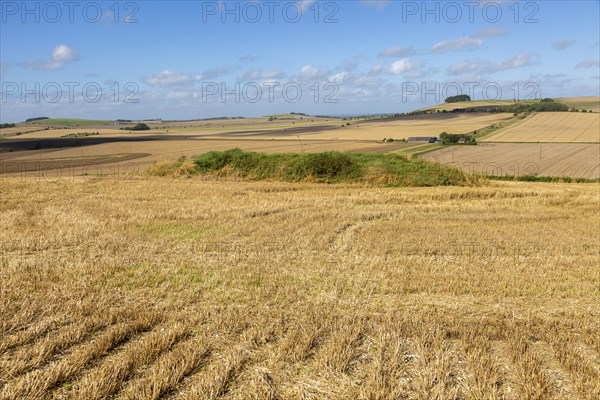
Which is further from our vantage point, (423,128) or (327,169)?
(423,128)

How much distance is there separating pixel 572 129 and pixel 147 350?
91.7m

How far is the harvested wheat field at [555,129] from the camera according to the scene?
235 ft

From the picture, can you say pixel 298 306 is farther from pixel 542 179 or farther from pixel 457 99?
pixel 457 99

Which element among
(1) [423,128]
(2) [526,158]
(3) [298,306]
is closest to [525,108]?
(1) [423,128]

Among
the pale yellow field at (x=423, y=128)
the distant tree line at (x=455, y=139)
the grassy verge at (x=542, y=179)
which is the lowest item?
the grassy verge at (x=542, y=179)

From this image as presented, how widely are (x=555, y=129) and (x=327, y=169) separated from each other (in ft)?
236

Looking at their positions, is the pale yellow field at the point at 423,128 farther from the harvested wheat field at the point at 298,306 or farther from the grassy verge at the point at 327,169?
the harvested wheat field at the point at 298,306

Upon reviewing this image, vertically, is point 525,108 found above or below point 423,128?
above

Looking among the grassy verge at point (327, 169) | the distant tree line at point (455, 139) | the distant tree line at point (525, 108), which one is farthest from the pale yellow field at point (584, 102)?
the grassy verge at point (327, 169)

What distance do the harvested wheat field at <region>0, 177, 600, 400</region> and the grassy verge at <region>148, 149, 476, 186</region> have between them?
954 cm

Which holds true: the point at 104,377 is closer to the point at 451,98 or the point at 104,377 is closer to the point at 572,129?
the point at 572,129

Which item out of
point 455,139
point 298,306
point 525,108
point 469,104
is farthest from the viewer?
point 469,104

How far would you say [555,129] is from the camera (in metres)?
83.3

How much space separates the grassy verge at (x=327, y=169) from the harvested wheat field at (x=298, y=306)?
954 centimetres
